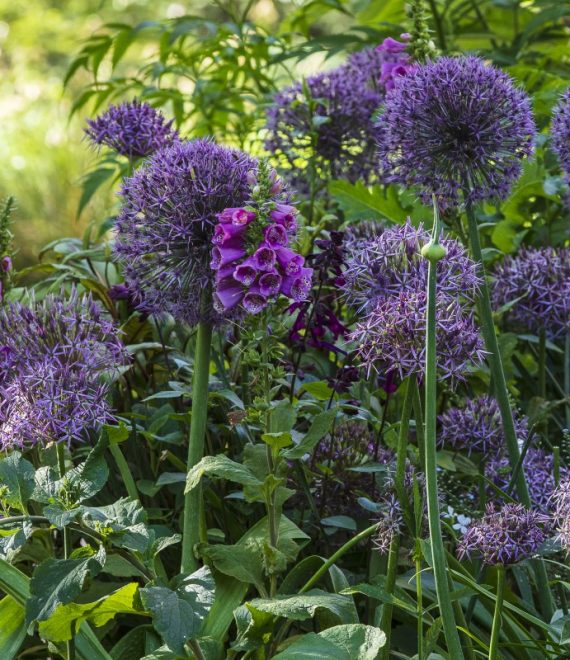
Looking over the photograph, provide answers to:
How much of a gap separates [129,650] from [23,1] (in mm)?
15622

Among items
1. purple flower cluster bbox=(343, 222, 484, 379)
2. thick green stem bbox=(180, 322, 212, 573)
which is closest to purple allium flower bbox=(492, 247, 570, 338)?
purple flower cluster bbox=(343, 222, 484, 379)

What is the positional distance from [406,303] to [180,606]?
0.47 metres

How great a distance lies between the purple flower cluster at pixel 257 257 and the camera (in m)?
1.28

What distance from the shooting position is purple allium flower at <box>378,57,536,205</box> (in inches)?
60.8

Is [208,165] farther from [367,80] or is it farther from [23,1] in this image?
[23,1]

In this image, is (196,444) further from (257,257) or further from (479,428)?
(479,428)

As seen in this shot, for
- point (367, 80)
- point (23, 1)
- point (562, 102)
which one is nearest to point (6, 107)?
point (23, 1)

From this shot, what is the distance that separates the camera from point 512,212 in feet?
8.54

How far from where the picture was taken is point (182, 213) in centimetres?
141

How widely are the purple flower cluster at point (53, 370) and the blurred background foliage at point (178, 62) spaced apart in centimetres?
110

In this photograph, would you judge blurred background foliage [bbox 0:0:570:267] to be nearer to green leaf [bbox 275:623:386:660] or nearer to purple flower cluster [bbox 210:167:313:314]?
purple flower cluster [bbox 210:167:313:314]

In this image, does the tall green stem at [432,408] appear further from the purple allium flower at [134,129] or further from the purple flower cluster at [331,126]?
the purple flower cluster at [331,126]

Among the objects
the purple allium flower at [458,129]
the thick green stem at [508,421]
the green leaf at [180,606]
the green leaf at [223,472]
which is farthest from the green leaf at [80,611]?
the purple allium flower at [458,129]

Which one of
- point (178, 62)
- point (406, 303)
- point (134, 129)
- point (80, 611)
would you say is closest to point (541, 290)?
point (406, 303)
